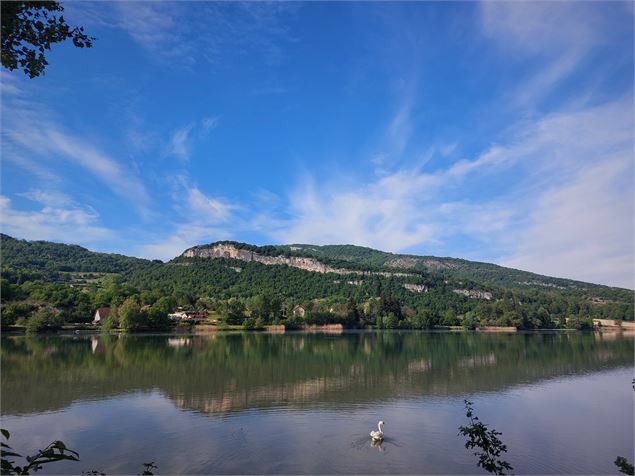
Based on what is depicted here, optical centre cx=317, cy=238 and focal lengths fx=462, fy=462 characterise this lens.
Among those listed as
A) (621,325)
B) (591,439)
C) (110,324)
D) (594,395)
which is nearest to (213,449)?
(591,439)

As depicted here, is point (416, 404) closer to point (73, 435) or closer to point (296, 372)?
point (296, 372)

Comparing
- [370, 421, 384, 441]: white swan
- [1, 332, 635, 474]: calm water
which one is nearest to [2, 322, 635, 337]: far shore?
[1, 332, 635, 474]: calm water

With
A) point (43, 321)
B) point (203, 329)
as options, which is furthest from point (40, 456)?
point (203, 329)

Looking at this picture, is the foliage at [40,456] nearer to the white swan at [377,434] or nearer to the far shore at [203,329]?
the white swan at [377,434]

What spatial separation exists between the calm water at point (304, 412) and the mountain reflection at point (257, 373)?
167 millimetres

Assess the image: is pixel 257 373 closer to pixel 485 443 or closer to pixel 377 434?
pixel 377 434

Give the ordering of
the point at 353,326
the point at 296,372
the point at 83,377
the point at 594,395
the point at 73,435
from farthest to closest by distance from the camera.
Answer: the point at 353,326 < the point at 296,372 < the point at 83,377 < the point at 594,395 < the point at 73,435

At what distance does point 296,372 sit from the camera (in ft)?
124

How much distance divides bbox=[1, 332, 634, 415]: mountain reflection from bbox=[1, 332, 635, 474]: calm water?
17cm

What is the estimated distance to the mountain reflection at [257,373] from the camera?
2739cm

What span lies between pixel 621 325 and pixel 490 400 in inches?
5718

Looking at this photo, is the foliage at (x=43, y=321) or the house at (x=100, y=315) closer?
the foliage at (x=43, y=321)

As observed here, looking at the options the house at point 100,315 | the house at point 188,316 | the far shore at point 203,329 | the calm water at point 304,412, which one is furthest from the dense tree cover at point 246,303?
the calm water at point 304,412

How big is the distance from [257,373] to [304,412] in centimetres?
1419
